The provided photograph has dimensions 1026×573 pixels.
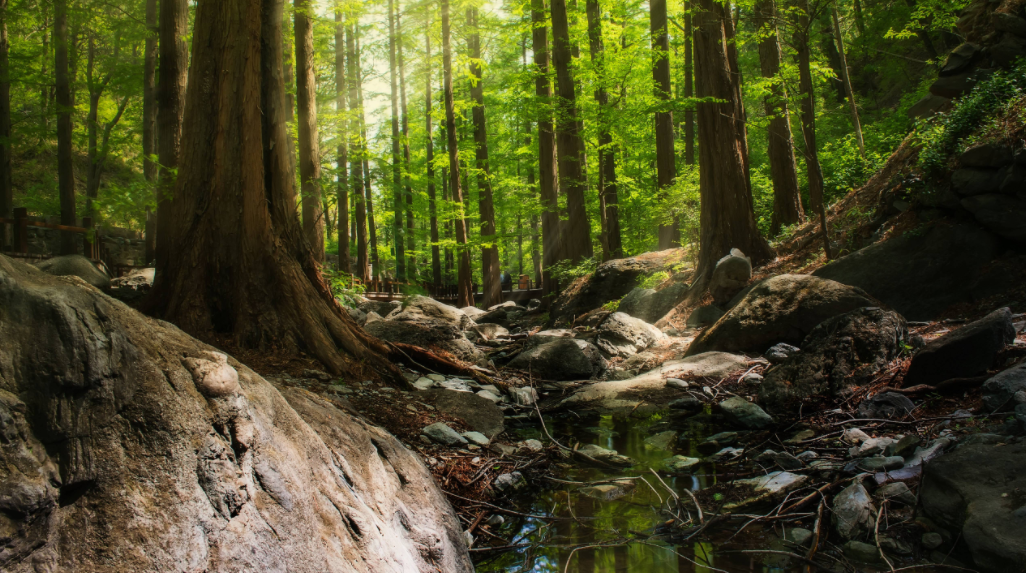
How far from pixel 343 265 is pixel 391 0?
13.4m

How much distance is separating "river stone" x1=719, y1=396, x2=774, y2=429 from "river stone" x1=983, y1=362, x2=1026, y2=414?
1.52 metres

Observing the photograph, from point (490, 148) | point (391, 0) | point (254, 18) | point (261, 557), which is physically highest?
point (391, 0)

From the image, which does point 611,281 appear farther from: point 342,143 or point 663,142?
point 342,143

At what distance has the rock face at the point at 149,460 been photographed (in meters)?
1.46

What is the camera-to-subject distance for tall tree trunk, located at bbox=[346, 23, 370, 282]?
13.8m

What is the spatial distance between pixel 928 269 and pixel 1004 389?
3.62 metres

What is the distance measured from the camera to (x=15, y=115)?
64.5ft

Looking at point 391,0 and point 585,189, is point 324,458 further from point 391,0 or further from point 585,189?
point 391,0

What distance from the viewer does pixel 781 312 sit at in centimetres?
689

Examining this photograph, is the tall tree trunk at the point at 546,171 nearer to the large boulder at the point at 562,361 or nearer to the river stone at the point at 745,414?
the large boulder at the point at 562,361

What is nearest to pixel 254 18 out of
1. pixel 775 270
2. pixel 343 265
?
pixel 775 270

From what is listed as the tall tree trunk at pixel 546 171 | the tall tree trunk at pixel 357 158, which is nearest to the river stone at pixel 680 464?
the tall tree trunk at pixel 357 158

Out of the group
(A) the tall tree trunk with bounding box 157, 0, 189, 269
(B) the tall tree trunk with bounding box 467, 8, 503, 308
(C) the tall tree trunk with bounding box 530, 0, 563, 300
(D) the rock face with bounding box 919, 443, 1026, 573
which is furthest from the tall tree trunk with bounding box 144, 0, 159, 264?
(D) the rock face with bounding box 919, 443, 1026, 573

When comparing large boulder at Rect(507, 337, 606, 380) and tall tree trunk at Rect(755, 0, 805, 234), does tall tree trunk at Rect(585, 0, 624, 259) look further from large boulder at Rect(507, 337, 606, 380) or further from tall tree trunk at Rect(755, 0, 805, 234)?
large boulder at Rect(507, 337, 606, 380)
